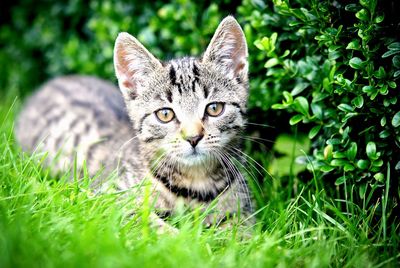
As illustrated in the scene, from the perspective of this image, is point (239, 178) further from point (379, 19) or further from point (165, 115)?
point (379, 19)

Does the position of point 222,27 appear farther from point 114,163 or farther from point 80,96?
point 80,96

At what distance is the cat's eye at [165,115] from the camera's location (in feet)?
10.5

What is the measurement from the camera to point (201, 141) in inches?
118

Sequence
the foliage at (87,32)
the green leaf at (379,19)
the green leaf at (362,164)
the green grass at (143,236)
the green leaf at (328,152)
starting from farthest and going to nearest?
the foliage at (87,32) < the green leaf at (328,152) < the green leaf at (362,164) < the green leaf at (379,19) < the green grass at (143,236)

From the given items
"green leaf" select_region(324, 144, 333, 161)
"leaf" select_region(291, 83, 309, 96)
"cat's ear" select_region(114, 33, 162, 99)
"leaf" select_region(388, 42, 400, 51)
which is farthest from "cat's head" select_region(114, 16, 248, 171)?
"leaf" select_region(388, 42, 400, 51)

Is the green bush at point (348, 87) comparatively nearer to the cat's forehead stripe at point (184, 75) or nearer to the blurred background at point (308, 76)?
the blurred background at point (308, 76)

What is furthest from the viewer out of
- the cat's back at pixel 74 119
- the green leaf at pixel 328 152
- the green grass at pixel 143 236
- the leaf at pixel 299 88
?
the cat's back at pixel 74 119

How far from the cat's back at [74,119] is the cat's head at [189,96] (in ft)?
2.44

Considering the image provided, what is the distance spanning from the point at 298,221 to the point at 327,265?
628mm

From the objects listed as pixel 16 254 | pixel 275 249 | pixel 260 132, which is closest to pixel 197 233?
pixel 275 249

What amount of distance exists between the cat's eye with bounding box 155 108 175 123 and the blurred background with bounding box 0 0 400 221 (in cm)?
54

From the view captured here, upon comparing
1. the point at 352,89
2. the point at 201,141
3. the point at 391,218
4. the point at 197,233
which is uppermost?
the point at 352,89

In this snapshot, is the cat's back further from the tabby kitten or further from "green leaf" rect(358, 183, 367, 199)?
"green leaf" rect(358, 183, 367, 199)

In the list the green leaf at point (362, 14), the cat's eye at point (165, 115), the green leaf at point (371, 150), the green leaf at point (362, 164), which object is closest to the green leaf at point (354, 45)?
the green leaf at point (362, 14)
